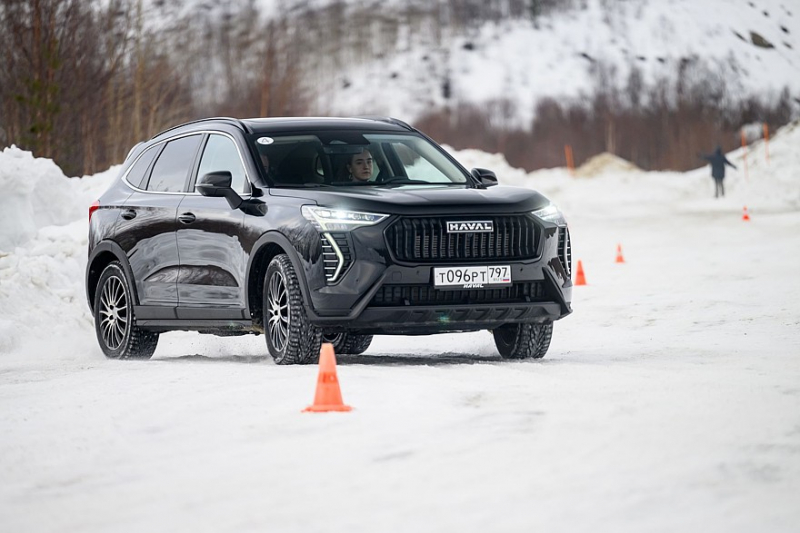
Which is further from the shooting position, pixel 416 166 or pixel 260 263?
pixel 416 166

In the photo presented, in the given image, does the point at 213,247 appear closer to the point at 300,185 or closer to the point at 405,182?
the point at 300,185

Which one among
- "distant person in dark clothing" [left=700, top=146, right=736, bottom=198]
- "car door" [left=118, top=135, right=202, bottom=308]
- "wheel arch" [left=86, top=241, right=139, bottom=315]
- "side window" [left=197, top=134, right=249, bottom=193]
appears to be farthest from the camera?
"distant person in dark clothing" [left=700, top=146, right=736, bottom=198]

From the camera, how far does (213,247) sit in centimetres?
1073

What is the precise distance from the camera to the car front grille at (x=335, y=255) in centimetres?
949

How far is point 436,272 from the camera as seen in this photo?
956 centimetres

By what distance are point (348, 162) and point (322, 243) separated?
134 centimetres

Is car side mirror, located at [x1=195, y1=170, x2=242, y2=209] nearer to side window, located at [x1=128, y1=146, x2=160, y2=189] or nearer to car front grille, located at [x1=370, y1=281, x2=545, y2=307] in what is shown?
car front grille, located at [x1=370, y1=281, x2=545, y2=307]

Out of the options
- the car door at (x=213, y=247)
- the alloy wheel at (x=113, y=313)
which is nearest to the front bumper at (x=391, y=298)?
the car door at (x=213, y=247)

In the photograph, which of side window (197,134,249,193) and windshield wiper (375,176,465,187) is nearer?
windshield wiper (375,176,465,187)

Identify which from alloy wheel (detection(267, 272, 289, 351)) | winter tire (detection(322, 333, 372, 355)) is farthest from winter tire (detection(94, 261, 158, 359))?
alloy wheel (detection(267, 272, 289, 351))

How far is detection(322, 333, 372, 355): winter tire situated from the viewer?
37.5 ft

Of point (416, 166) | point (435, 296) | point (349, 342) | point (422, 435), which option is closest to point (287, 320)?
point (435, 296)

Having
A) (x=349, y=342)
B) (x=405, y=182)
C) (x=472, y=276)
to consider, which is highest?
(x=405, y=182)

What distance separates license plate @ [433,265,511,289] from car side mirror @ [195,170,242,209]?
163 cm
